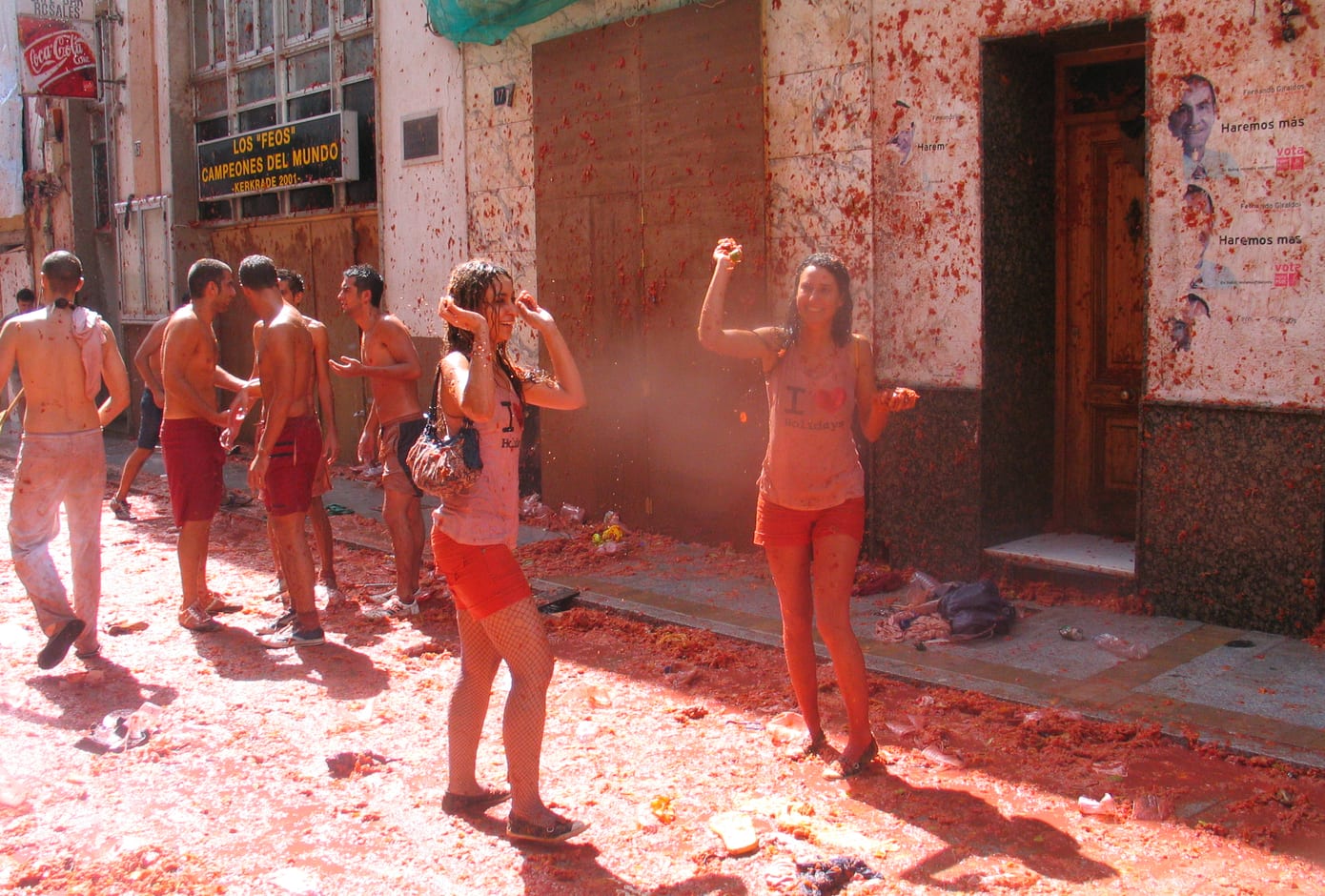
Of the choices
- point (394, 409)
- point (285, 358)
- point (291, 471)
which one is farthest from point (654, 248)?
point (291, 471)

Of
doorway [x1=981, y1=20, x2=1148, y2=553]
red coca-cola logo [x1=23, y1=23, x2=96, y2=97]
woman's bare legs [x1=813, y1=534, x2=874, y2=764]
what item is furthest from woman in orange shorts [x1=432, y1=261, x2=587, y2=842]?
red coca-cola logo [x1=23, y1=23, x2=96, y2=97]

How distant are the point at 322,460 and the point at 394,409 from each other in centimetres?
51

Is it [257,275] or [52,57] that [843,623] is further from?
[52,57]

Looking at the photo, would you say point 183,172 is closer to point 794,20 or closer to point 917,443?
point 794,20

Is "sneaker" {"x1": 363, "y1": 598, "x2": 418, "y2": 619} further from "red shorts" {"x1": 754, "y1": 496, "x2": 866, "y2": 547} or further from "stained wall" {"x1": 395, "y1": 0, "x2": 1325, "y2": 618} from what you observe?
"red shorts" {"x1": 754, "y1": 496, "x2": 866, "y2": 547}

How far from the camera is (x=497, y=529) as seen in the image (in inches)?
167

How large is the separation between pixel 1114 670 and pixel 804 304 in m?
2.52

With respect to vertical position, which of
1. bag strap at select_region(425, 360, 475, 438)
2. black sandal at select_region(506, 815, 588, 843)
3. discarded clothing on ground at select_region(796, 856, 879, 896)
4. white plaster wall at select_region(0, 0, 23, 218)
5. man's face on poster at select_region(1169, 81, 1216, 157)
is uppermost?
white plaster wall at select_region(0, 0, 23, 218)

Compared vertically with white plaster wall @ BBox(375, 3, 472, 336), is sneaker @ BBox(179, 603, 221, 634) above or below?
below

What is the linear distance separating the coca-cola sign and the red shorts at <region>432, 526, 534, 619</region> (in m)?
14.6

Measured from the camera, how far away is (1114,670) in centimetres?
587

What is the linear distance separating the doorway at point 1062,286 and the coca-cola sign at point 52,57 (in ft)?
43.5

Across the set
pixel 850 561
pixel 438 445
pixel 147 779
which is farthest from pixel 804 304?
pixel 147 779

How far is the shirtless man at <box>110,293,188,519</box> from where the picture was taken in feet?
32.8
